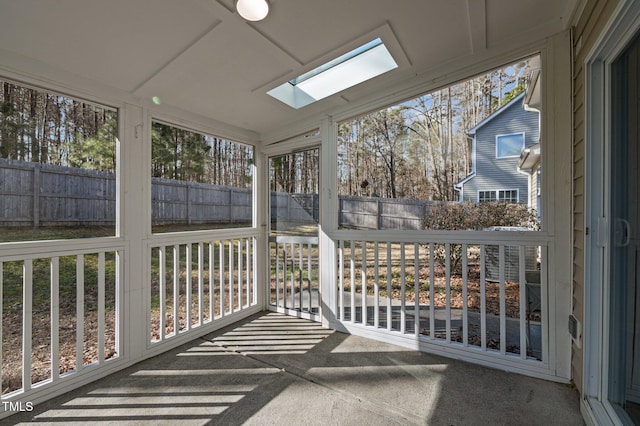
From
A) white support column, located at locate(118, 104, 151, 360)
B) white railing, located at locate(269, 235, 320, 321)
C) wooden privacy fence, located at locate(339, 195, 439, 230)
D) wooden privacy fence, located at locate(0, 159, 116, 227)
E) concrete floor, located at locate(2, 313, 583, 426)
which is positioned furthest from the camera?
white railing, located at locate(269, 235, 320, 321)

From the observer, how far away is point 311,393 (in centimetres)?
178

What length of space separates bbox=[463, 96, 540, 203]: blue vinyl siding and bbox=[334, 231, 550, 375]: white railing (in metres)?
0.34

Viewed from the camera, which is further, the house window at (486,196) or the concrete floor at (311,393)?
the house window at (486,196)

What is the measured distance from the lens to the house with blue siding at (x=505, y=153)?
1896 millimetres

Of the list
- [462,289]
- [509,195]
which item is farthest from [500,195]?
[462,289]

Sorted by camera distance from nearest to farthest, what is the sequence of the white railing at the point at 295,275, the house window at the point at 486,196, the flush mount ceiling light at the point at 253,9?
the flush mount ceiling light at the point at 253,9, the house window at the point at 486,196, the white railing at the point at 295,275

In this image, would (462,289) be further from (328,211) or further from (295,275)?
(295,275)

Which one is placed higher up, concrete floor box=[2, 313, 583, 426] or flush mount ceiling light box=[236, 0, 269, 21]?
flush mount ceiling light box=[236, 0, 269, 21]

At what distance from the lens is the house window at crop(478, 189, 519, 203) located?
194cm

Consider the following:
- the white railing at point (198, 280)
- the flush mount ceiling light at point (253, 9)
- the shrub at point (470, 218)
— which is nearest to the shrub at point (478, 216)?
the shrub at point (470, 218)

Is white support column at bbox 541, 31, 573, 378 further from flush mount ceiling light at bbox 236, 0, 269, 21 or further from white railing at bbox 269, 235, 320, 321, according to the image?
white railing at bbox 269, 235, 320, 321

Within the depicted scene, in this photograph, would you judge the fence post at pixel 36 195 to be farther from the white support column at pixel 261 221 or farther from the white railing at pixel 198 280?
the white support column at pixel 261 221

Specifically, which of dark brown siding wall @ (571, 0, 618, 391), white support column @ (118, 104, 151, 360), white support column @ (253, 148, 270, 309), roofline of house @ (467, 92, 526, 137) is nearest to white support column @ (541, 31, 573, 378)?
dark brown siding wall @ (571, 0, 618, 391)

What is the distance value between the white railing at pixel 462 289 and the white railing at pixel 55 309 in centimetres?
194
